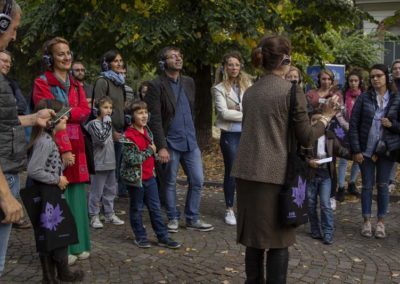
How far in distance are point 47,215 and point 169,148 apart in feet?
7.12

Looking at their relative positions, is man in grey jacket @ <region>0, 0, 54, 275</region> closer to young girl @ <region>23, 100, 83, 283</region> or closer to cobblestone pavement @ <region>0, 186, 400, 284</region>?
young girl @ <region>23, 100, 83, 283</region>

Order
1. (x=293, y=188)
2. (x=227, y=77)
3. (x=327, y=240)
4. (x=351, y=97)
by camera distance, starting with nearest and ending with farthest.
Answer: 1. (x=293, y=188)
2. (x=327, y=240)
3. (x=227, y=77)
4. (x=351, y=97)

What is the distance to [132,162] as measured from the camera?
18.8ft

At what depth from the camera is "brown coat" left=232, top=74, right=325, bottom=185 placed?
12.6 ft

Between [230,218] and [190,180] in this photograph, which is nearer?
[190,180]

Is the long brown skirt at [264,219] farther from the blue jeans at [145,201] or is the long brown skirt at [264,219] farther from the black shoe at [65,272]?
the blue jeans at [145,201]

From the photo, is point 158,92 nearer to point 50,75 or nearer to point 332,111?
point 50,75

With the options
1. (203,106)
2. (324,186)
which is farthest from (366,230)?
(203,106)

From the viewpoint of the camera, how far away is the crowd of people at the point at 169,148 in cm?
387

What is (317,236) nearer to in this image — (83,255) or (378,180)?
(378,180)

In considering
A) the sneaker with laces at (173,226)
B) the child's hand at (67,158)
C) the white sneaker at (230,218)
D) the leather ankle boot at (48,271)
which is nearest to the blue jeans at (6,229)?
the leather ankle boot at (48,271)

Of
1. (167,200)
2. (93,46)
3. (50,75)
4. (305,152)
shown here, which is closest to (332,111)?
(305,152)

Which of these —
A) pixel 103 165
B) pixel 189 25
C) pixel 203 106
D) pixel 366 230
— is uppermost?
pixel 189 25

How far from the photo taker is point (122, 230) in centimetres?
676
